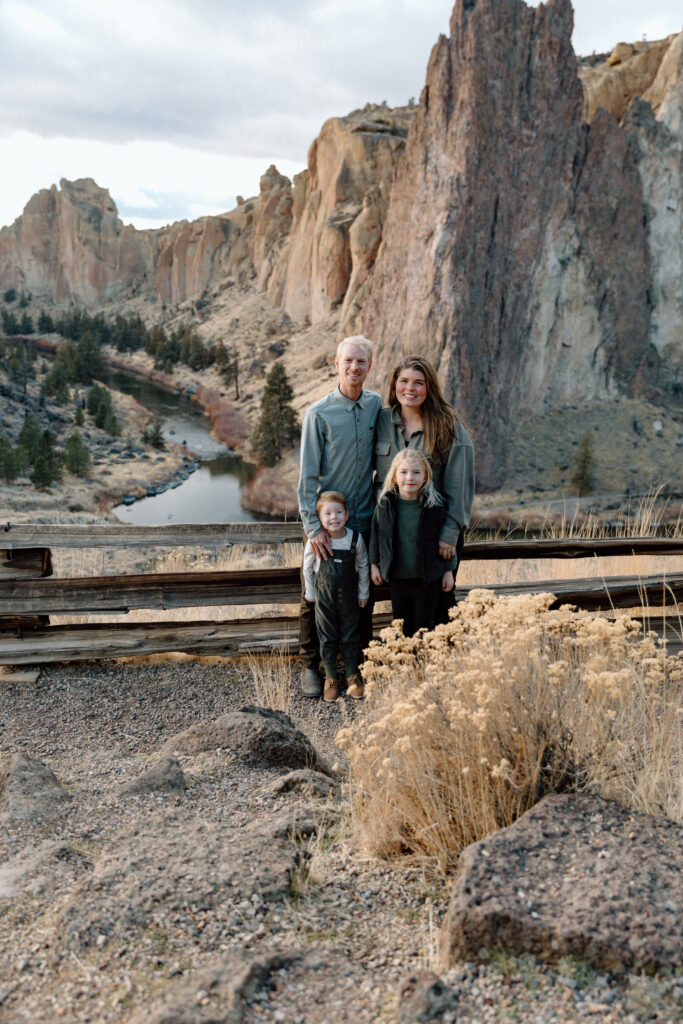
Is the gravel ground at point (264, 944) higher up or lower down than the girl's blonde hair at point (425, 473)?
lower down

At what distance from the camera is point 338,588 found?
14.8ft

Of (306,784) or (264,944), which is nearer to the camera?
(264,944)

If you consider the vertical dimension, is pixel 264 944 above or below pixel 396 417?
below

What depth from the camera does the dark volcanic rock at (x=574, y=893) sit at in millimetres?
1921

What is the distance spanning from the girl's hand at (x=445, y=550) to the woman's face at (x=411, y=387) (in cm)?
79

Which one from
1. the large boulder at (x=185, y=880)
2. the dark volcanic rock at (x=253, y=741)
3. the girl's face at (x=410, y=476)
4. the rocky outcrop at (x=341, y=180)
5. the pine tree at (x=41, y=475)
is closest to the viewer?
the large boulder at (x=185, y=880)

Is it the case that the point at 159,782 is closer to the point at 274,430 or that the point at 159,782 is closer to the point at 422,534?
the point at 422,534

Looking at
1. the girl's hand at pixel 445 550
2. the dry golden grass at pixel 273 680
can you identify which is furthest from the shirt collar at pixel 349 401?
the dry golden grass at pixel 273 680

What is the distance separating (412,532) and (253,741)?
139cm

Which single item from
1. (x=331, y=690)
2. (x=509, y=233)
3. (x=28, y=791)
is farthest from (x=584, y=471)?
(x=28, y=791)

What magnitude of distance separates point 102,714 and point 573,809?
10.1 feet

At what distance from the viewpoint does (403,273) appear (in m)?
Result: 31.0

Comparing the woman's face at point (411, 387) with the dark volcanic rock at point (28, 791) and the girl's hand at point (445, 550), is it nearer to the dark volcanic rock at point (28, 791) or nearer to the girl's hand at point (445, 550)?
the girl's hand at point (445, 550)

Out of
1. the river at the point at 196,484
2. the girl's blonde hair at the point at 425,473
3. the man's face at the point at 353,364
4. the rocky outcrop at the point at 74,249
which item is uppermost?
the rocky outcrop at the point at 74,249
